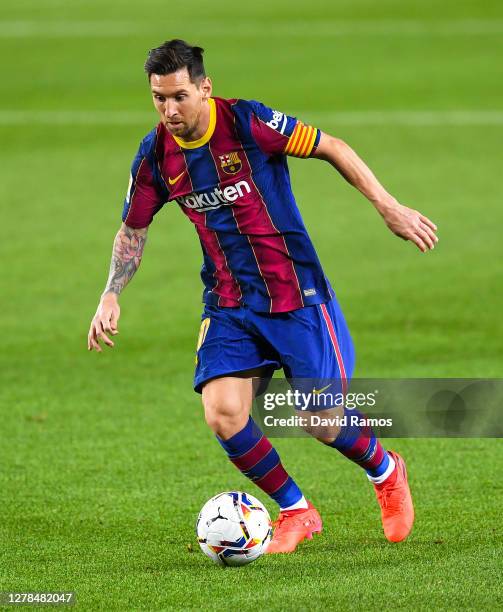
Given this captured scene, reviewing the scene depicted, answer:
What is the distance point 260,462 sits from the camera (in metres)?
6.96

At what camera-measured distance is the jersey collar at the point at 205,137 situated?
22.1ft

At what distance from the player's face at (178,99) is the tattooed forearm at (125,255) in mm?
737

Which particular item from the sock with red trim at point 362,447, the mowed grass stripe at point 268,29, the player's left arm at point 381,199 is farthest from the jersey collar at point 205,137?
the mowed grass stripe at point 268,29

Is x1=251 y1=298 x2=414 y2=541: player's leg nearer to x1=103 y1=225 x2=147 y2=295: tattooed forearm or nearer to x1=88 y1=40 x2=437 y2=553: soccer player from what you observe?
x1=88 y1=40 x2=437 y2=553: soccer player

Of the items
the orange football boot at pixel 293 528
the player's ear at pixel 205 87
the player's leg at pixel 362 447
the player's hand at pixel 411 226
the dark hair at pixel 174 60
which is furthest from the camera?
the player's leg at pixel 362 447

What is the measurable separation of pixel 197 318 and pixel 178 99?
647cm

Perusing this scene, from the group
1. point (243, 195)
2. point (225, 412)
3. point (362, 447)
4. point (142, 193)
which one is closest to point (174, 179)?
point (142, 193)

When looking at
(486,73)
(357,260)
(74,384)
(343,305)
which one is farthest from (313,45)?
(74,384)

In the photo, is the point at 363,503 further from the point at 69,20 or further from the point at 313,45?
the point at 69,20

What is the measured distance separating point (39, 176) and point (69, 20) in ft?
48.8

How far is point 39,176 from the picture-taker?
19.6m

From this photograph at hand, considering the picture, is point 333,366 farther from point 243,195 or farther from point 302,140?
point 302,140

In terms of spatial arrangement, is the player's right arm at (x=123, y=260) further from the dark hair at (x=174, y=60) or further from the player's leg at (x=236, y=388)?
the dark hair at (x=174, y=60)

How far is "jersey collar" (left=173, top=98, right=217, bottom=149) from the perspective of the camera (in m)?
6.75
